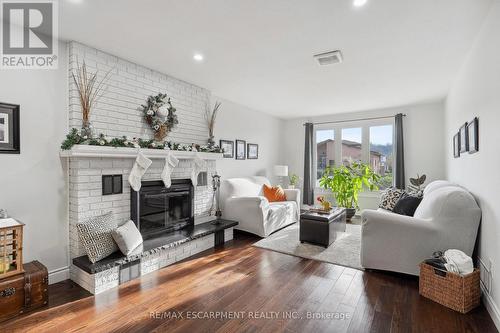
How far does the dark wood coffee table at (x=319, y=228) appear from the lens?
3.66m

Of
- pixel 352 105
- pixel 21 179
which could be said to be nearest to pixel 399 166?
pixel 352 105

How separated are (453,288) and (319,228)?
172 centimetres

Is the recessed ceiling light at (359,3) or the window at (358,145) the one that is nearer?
the recessed ceiling light at (359,3)

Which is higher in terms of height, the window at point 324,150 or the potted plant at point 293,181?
the window at point 324,150

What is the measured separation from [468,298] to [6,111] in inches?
166

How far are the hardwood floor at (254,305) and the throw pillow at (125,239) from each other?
343mm

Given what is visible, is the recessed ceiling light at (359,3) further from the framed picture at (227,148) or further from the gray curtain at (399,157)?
the gray curtain at (399,157)

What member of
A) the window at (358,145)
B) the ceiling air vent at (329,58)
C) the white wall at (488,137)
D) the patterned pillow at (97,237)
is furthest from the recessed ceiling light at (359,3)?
the window at (358,145)

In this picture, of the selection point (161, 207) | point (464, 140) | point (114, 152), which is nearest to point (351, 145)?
point (464, 140)

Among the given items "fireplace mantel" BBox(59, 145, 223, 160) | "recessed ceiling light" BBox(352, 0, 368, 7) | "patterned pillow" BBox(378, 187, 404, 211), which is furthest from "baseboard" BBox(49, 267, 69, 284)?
"patterned pillow" BBox(378, 187, 404, 211)

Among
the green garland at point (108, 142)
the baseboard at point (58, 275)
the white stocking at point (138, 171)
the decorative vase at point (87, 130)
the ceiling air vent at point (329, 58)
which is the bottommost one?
the baseboard at point (58, 275)

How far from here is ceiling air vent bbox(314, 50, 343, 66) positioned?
288cm

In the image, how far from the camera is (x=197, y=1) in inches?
78.8

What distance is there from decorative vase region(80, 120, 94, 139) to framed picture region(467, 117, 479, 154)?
3.71 metres
